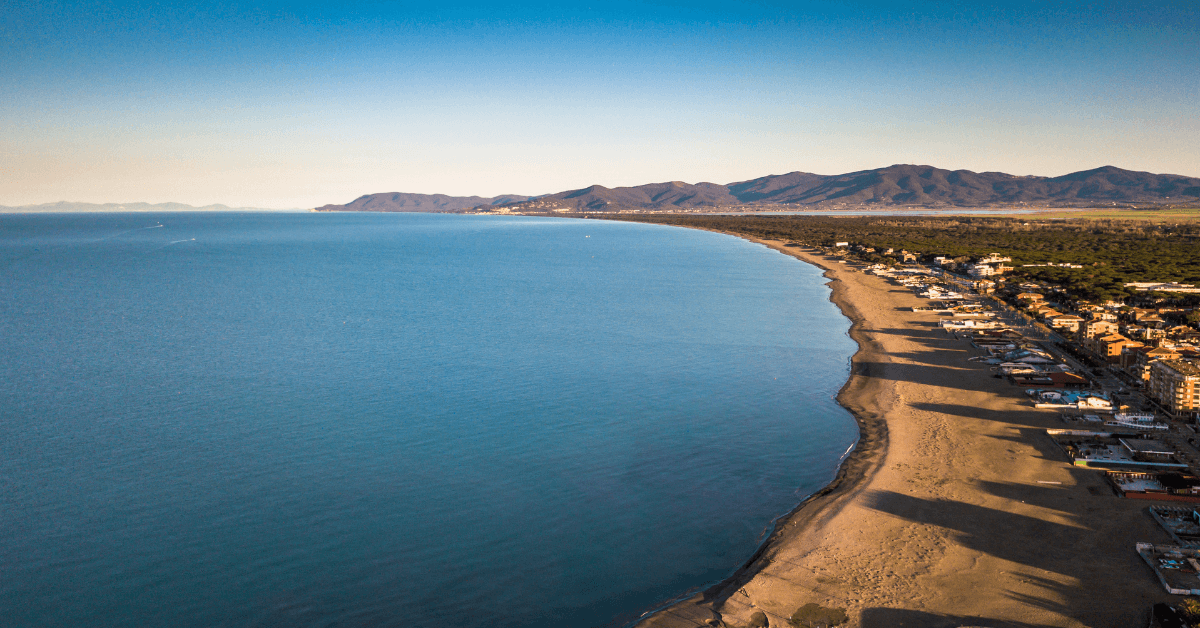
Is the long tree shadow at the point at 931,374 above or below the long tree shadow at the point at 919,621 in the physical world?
above

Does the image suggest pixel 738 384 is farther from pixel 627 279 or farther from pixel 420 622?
pixel 627 279

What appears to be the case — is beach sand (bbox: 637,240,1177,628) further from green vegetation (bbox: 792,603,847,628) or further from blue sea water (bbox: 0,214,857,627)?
blue sea water (bbox: 0,214,857,627)

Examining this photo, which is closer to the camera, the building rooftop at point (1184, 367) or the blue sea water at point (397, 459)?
the blue sea water at point (397, 459)

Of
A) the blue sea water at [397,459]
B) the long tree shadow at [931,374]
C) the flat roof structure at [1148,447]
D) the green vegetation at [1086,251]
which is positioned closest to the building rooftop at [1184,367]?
the flat roof structure at [1148,447]

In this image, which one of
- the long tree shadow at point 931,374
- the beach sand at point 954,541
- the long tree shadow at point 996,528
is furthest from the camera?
the long tree shadow at point 931,374

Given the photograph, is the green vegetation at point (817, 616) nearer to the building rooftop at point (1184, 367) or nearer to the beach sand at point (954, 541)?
the beach sand at point (954, 541)

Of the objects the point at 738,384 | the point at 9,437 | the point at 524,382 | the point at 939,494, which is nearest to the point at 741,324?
the point at 738,384
